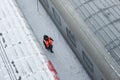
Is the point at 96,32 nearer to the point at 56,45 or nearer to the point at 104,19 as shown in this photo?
the point at 104,19

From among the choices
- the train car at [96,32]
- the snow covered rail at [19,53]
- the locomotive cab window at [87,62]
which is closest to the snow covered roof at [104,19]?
the train car at [96,32]

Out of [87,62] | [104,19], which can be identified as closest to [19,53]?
[87,62]

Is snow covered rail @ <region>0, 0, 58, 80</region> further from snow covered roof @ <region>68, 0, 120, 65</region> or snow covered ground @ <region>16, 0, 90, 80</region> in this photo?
snow covered roof @ <region>68, 0, 120, 65</region>

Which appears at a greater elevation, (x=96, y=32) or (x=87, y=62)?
(x=96, y=32)

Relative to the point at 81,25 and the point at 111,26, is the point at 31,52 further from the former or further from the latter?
the point at 111,26

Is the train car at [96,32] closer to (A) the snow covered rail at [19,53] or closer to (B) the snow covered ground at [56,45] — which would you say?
(B) the snow covered ground at [56,45]

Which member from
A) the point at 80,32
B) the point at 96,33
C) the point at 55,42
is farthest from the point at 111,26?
the point at 55,42
